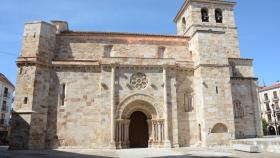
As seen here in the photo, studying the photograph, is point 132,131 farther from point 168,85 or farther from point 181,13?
Result: point 181,13

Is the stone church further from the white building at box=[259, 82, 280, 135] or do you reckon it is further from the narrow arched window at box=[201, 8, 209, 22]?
the white building at box=[259, 82, 280, 135]

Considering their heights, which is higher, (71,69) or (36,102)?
(71,69)

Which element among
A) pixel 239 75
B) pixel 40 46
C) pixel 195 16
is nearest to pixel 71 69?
pixel 40 46

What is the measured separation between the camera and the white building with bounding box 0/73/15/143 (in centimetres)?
3266

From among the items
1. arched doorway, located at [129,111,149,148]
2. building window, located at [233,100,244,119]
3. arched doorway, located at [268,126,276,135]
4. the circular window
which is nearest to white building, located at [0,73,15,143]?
arched doorway, located at [129,111,149,148]

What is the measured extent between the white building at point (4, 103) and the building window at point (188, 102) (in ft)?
85.6

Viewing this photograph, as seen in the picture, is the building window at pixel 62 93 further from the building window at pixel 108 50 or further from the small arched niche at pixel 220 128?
the small arched niche at pixel 220 128

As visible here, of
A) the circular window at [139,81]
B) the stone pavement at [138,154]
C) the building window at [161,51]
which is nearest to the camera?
the stone pavement at [138,154]

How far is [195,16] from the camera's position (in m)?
23.0

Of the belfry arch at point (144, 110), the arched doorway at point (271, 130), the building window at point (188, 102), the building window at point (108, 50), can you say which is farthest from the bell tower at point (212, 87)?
the arched doorway at point (271, 130)

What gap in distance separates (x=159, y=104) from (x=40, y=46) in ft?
30.9

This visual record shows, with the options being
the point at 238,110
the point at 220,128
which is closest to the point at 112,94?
the point at 220,128

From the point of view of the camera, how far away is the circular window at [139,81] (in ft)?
57.2

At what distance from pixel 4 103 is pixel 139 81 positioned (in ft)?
83.1
